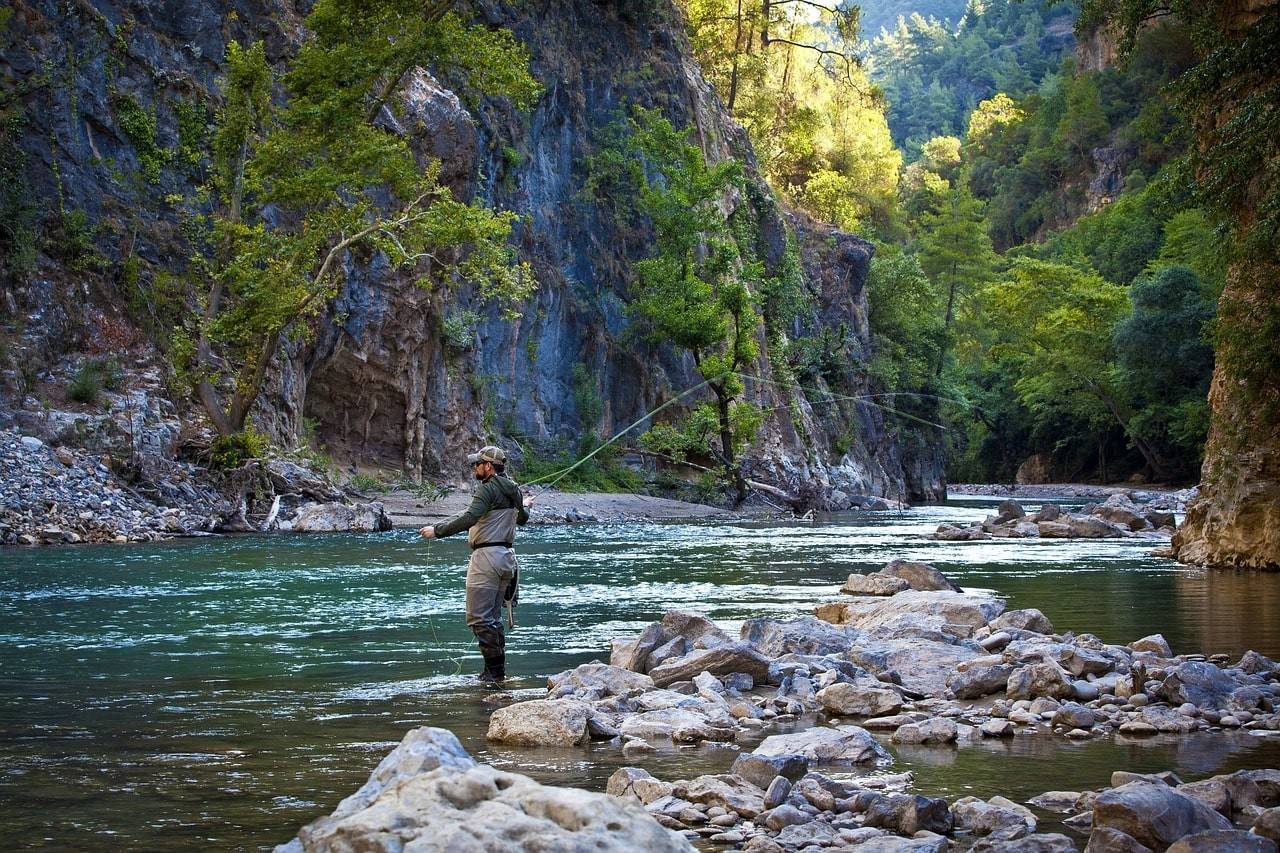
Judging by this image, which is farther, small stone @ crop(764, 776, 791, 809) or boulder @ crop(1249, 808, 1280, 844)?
small stone @ crop(764, 776, 791, 809)

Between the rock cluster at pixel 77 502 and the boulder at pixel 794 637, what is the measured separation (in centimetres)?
1429

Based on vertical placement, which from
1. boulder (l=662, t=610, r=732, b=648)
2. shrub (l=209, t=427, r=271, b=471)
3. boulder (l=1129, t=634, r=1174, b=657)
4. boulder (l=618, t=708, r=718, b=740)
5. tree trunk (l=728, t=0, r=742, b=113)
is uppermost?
tree trunk (l=728, t=0, r=742, b=113)

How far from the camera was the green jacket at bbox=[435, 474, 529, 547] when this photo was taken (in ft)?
29.5

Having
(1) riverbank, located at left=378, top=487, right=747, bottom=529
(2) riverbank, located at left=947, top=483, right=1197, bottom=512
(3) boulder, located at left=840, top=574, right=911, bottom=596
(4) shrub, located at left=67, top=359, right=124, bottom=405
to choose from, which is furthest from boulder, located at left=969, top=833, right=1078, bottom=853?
(2) riverbank, located at left=947, top=483, right=1197, bottom=512

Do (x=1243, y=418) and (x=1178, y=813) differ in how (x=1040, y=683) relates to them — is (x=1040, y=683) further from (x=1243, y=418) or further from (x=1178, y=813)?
(x=1243, y=418)

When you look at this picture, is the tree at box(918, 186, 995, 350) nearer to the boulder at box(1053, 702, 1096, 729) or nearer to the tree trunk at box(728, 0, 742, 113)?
the tree trunk at box(728, 0, 742, 113)

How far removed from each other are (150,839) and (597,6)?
43293 millimetres

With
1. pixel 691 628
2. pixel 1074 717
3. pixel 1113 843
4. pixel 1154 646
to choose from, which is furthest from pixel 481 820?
pixel 1154 646

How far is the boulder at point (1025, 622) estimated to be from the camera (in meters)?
10.2

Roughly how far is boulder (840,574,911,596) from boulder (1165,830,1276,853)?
366 inches

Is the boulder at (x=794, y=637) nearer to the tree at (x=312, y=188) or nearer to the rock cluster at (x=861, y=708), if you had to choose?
the rock cluster at (x=861, y=708)

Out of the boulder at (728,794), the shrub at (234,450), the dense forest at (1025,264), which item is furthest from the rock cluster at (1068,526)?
the boulder at (728,794)

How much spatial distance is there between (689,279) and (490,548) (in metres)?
32.3

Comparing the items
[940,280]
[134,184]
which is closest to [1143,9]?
[134,184]
